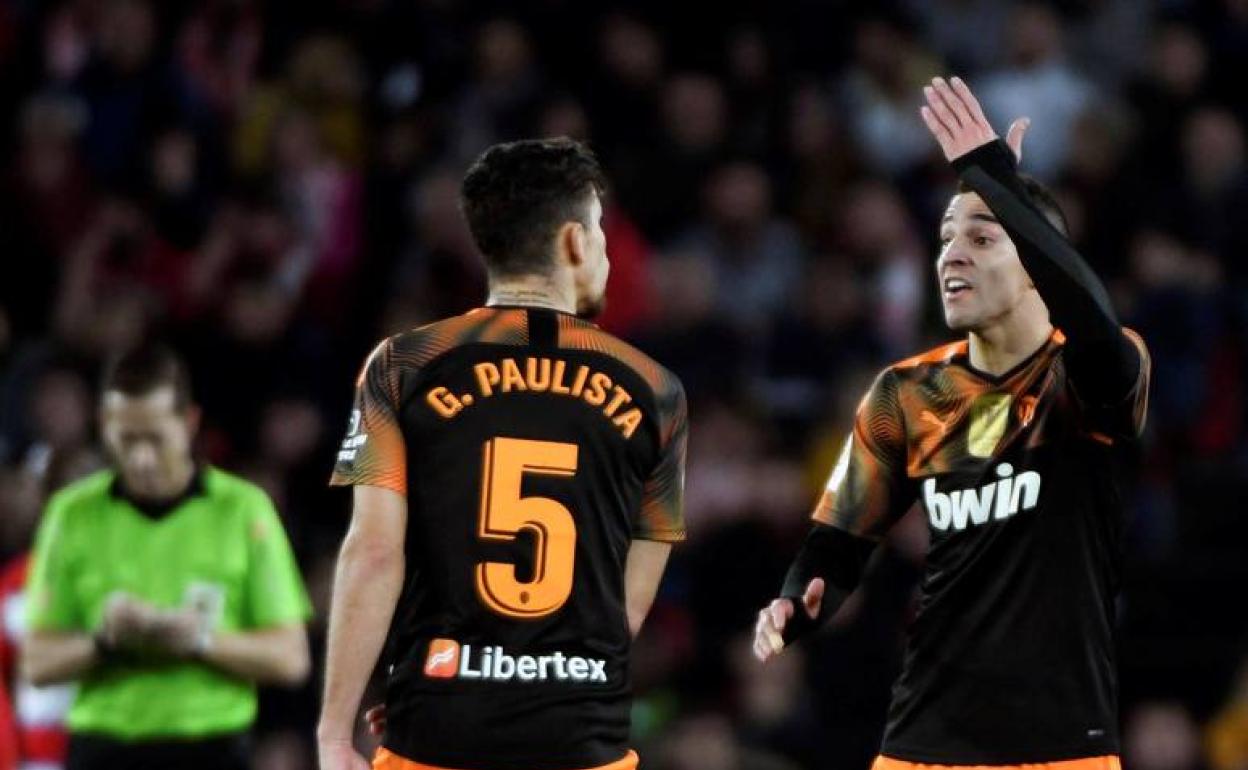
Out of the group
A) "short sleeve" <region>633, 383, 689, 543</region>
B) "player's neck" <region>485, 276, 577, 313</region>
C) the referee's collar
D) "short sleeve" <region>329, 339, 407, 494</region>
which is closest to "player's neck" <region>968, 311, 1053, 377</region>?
"short sleeve" <region>633, 383, 689, 543</region>

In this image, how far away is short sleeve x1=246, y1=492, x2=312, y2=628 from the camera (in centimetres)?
764

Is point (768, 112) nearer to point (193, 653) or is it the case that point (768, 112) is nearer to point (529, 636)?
point (193, 653)

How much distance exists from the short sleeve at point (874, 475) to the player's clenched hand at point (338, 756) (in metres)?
1.47

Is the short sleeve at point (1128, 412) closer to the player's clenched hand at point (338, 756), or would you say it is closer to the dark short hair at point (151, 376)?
the player's clenched hand at point (338, 756)

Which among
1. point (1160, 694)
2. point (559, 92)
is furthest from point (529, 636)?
point (559, 92)

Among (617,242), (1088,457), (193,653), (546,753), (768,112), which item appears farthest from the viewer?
(768,112)

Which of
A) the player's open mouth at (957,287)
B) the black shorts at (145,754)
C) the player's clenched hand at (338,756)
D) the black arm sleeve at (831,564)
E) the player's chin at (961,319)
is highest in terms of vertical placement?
the player's open mouth at (957,287)

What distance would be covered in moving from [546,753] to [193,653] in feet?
7.75

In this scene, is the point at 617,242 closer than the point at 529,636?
No

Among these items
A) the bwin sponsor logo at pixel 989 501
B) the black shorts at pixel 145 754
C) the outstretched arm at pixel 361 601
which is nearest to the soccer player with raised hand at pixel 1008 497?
the bwin sponsor logo at pixel 989 501

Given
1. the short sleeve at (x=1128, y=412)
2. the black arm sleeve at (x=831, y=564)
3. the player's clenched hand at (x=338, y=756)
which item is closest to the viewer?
the player's clenched hand at (x=338, y=756)

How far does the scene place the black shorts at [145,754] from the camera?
24.5 feet

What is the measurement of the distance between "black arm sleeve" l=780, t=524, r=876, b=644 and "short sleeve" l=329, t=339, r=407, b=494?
116cm

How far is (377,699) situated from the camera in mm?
10211
